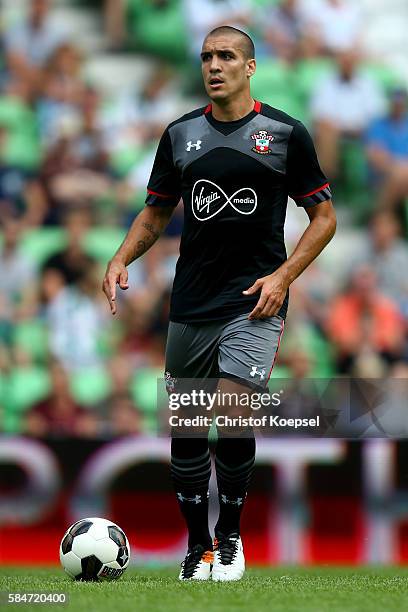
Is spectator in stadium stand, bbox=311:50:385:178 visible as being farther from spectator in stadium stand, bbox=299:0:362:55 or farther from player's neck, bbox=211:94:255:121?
player's neck, bbox=211:94:255:121

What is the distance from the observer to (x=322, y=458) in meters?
8.73

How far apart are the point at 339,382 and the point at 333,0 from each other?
5.32 meters

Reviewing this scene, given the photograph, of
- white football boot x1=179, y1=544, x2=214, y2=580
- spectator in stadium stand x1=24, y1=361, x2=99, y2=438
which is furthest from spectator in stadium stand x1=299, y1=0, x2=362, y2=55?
white football boot x1=179, y1=544, x2=214, y2=580

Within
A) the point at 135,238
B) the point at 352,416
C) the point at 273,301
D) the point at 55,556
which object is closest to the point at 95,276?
the point at 55,556

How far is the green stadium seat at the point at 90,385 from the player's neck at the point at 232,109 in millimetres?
4767

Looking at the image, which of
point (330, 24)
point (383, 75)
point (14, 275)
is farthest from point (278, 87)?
point (14, 275)

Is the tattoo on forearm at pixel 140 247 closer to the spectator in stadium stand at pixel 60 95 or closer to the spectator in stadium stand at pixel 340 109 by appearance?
the spectator in stadium stand at pixel 60 95

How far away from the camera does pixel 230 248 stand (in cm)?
541

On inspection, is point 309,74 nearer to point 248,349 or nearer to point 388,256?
point 388,256

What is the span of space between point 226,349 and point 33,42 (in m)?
7.39

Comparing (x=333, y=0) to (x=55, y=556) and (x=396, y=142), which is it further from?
(x=55, y=556)

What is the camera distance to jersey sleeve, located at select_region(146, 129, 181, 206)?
5660mm

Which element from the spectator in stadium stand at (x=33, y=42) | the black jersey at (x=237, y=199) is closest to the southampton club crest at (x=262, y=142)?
the black jersey at (x=237, y=199)

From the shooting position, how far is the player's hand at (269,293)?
5262 mm
